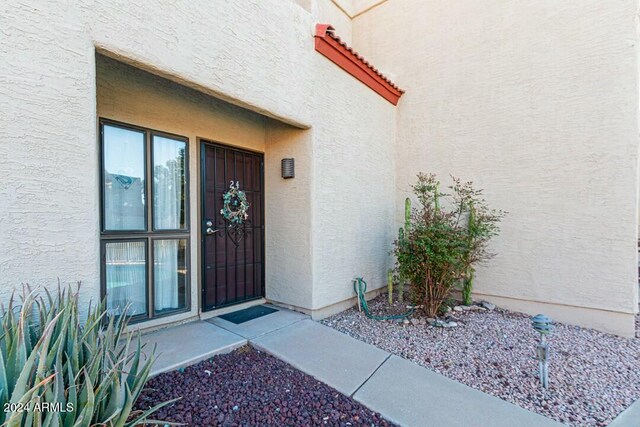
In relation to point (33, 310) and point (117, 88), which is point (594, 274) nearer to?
point (33, 310)

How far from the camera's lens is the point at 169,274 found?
4.12 meters

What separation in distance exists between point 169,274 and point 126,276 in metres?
0.51

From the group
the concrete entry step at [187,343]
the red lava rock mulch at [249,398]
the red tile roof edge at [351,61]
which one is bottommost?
the red lava rock mulch at [249,398]

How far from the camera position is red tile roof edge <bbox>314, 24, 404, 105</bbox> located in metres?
4.52

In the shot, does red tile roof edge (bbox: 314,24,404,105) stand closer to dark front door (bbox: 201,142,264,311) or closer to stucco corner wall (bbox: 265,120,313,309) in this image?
stucco corner wall (bbox: 265,120,313,309)

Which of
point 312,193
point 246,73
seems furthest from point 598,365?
point 246,73

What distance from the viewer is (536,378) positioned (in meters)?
3.09

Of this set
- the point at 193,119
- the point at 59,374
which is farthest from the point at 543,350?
the point at 193,119

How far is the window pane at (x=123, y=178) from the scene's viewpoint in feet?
11.8

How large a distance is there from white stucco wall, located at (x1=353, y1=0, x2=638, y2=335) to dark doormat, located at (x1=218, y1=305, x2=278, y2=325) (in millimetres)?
3758

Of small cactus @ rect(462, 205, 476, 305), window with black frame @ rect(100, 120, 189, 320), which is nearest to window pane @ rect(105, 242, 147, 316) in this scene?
window with black frame @ rect(100, 120, 189, 320)

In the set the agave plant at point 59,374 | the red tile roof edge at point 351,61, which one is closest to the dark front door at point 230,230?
the red tile roof edge at point 351,61

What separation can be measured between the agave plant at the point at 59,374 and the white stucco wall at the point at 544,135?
544cm

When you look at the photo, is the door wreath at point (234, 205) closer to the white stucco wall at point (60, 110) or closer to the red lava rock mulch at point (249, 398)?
the white stucco wall at point (60, 110)
